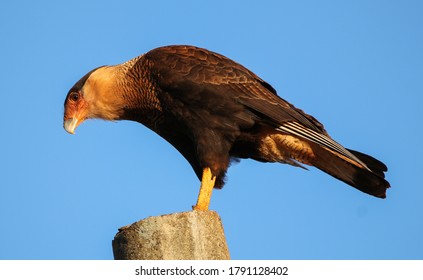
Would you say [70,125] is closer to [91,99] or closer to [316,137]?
[91,99]

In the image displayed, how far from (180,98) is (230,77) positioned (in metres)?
0.61

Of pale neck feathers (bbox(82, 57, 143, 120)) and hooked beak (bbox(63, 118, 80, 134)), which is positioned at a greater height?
pale neck feathers (bbox(82, 57, 143, 120))

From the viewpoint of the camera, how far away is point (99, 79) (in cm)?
859

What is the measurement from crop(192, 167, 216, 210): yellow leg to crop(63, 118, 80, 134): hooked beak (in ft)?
6.02

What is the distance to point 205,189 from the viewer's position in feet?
24.6

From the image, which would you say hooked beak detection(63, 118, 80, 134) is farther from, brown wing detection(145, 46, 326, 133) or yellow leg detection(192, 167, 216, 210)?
yellow leg detection(192, 167, 216, 210)

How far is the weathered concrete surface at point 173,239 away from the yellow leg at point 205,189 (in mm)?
1392

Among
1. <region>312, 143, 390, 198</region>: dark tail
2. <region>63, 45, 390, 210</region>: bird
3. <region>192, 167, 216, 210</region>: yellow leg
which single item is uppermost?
<region>63, 45, 390, 210</region>: bird

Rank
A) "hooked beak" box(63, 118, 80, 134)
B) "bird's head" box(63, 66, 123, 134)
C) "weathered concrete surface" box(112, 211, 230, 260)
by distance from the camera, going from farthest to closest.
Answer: "hooked beak" box(63, 118, 80, 134)
"bird's head" box(63, 66, 123, 134)
"weathered concrete surface" box(112, 211, 230, 260)

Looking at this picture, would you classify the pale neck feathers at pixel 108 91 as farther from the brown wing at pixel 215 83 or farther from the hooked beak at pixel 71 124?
the brown wing at pixel 215 83

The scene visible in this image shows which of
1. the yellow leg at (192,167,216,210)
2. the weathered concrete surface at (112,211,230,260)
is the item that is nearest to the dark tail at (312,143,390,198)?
the yellow leg at (192,167,216,210)

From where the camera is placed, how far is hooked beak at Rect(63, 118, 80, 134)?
8.61m
